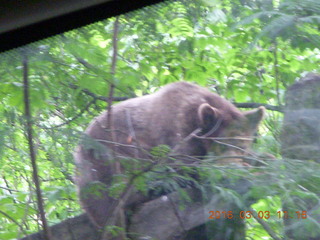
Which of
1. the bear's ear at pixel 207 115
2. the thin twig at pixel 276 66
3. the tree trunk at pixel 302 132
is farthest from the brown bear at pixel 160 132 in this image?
the tree trunk at pixel 302 132

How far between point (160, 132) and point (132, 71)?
674mm

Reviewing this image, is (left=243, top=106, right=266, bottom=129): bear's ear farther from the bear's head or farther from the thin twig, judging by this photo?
the thin twig

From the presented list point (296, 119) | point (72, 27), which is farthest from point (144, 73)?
point (296, 119)

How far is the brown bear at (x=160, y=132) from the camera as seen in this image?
7.47ft

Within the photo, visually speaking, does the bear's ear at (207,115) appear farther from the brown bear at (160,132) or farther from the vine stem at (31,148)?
the vine stem at (31,148)

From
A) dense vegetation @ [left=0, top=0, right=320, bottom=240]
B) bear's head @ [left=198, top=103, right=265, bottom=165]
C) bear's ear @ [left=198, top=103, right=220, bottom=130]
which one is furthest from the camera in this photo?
bear's ear @ [left=198, top=103, right=220, bottom=130]

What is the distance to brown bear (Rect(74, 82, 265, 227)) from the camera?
2.28 metres

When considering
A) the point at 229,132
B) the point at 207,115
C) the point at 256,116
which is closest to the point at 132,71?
the point at 256,116

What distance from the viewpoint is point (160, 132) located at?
2.92m

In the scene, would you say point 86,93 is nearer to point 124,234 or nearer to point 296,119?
point 124,234

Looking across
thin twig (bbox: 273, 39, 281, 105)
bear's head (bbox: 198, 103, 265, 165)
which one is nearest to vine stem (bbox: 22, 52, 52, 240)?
bear's head (bbox: 198, 103, 265, 165)
